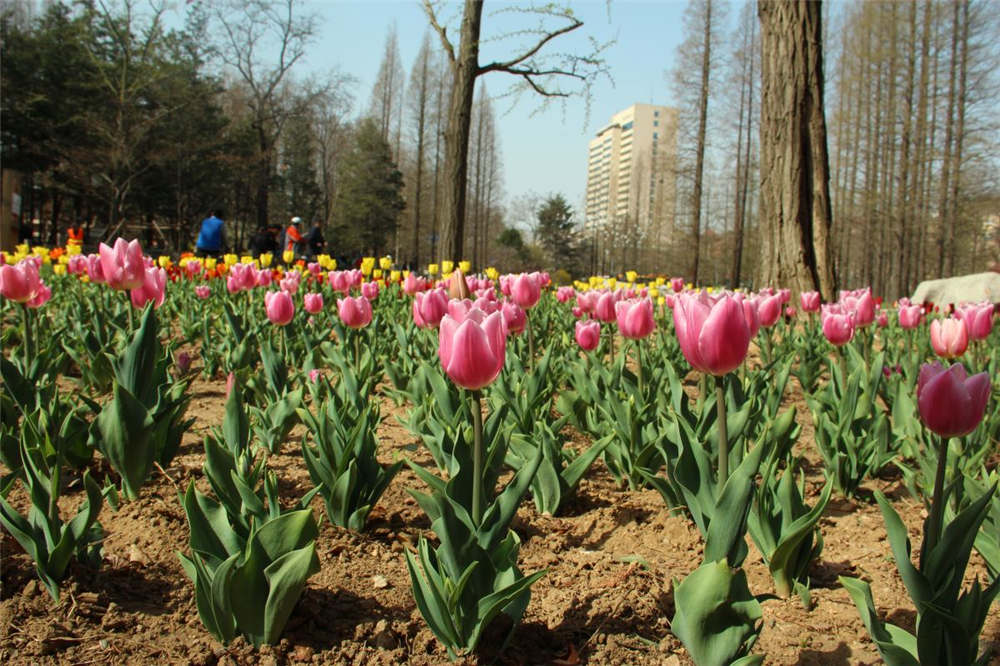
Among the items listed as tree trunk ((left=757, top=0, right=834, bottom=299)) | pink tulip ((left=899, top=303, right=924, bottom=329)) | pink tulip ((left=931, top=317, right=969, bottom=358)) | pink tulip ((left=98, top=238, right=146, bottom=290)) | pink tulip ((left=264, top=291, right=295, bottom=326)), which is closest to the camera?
pink tulip ((left=98, top=238, right=146, bottom=290))

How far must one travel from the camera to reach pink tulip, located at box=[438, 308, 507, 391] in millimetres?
1387

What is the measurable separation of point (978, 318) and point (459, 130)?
7927mm

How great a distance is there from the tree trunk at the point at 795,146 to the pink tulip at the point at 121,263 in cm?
549

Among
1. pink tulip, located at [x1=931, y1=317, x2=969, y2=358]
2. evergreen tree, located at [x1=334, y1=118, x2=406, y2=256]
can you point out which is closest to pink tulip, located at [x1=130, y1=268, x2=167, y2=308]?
pink tulip, located at [x1=931, y1=317, x2=969, y2=358]

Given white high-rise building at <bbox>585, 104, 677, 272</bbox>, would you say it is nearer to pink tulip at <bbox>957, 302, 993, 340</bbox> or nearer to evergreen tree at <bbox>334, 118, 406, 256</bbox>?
evergreen tree at <bbox>334, 118, 406, 256</bbox>

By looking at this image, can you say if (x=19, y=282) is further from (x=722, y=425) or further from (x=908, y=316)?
(x=908, y=316)

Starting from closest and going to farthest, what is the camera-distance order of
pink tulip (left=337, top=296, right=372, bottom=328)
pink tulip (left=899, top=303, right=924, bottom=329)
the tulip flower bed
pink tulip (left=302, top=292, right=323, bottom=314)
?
1. the tulip flower bed
2. pink tulip (left=337, top=296, right=372, bottom=328)
3. pink tulip (left=302, top=292, right=323, bottom=314)
4. pink tulip (left=899, top=303, right=924, bottom=329)

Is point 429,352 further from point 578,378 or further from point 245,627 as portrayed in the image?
point 245,627

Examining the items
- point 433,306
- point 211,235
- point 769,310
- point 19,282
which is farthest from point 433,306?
point 211,235

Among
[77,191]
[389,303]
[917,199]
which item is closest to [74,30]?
[77,191]

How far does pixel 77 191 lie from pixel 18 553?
1162 inches

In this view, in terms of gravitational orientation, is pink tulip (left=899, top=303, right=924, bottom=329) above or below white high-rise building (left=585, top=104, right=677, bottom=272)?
below

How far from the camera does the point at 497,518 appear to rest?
4.94 feet

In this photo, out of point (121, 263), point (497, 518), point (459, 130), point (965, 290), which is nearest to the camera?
point (497, 518)
